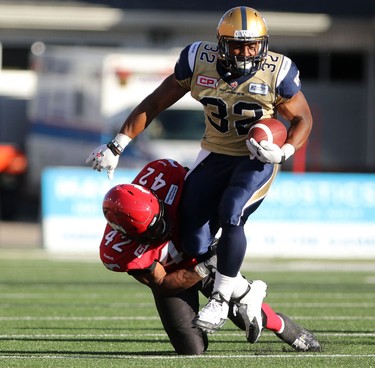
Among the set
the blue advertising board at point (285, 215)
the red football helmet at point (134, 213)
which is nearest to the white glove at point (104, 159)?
the red football helmet at point (134, 213)

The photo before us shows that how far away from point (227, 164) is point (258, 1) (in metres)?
17.5

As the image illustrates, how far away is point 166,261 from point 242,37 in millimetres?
1250

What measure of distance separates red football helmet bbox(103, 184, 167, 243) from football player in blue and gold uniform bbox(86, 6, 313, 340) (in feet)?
0.93

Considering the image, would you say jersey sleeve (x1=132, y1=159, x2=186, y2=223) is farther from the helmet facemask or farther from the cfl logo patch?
the helmet facemask

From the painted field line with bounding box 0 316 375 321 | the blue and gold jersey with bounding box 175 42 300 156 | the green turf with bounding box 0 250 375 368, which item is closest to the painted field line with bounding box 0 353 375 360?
the green turf with bounding box 0 250 375 368

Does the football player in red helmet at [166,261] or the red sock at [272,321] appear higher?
the football player in red helmet at [166,261]

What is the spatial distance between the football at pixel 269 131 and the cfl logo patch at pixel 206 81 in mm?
344

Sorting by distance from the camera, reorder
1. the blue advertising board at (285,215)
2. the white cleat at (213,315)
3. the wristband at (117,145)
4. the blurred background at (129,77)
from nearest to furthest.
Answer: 1. the white cleat at (213,315)
2. the wristband at (117,145)
3. the blue advertising board at (285,215)
4. the blurred background at (129,77)

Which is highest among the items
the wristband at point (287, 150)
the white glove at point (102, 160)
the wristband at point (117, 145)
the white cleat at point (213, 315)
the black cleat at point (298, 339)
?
the wristband at point (287, 150)

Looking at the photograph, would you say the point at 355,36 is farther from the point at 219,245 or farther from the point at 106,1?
the point at 219,245

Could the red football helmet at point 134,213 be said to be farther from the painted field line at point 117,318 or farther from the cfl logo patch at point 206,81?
the painted field line at point 117,318

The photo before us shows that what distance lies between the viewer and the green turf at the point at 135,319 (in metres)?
5.99

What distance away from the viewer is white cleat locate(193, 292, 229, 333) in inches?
228

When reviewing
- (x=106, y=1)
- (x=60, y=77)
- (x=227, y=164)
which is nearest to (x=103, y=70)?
(x=60, y=77)
